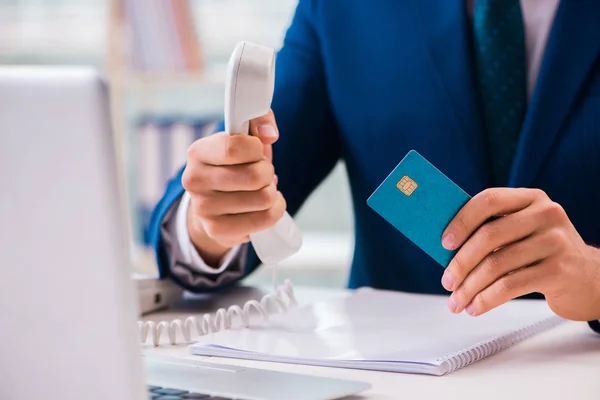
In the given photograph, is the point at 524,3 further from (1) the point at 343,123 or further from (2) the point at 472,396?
(2) the point at 472,396

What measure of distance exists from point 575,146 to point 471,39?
0.84 ft

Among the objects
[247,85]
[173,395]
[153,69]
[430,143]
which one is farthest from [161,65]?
[173,395]

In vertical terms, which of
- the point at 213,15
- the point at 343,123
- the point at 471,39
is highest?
the point at 213,15

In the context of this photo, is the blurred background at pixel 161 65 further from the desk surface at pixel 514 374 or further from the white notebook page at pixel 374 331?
the desk surface at pixel 514 374

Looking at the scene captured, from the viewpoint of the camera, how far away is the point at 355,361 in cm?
85

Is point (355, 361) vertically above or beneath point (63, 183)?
beneath

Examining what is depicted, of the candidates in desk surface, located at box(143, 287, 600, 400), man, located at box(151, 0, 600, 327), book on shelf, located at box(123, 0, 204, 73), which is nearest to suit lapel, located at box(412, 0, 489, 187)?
man, located at box(151, 0, 600, 327)

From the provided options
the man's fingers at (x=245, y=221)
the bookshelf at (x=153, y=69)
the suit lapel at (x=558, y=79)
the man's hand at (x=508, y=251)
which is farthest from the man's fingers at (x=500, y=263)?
the bookshelf at (x=153, y=69)

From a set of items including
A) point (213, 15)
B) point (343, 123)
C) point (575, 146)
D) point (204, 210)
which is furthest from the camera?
point (213, 15)

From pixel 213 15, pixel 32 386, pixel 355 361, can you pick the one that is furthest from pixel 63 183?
pixel 213 15

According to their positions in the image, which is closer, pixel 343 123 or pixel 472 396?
pixel 472 396

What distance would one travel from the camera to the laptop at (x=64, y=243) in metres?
0.48

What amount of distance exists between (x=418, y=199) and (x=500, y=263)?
0.41ft

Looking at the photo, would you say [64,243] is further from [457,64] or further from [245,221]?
[457,64]
